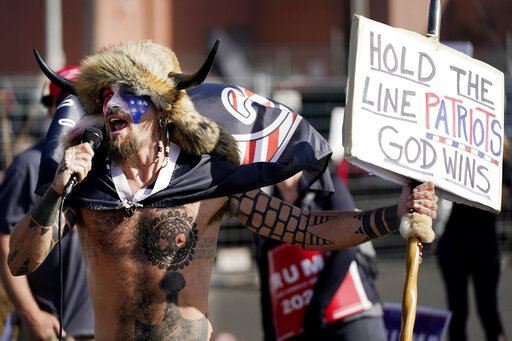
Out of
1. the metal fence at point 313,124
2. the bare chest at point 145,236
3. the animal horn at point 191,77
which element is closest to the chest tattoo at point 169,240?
the bare chest at point 145,236

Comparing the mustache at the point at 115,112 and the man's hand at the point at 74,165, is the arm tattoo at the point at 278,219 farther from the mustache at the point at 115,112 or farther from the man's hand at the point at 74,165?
the man's hand at the point at 74,165

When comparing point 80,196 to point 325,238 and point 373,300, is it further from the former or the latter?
point 373,300

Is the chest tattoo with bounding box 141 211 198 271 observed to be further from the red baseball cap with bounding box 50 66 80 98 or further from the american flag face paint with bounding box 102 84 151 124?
the red baseball cap with bounding box 50 66 80 98

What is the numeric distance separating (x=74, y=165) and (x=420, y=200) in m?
1.25

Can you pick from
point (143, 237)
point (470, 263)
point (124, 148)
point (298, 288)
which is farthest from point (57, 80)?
point (470, 263)

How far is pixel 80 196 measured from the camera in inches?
125

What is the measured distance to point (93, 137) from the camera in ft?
10.1

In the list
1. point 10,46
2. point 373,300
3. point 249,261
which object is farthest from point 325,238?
point 10,46

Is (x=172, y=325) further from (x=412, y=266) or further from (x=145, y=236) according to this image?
(x=412, y=266)

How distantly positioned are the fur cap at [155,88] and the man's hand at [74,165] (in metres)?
0.35

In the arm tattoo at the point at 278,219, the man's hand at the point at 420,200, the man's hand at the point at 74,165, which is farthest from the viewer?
the arm tattoo at the point at 278,219

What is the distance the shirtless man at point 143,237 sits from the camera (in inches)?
125

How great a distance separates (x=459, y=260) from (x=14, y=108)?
6.27 metres

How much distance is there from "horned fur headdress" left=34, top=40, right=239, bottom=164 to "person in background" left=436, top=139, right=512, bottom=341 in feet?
12.2
